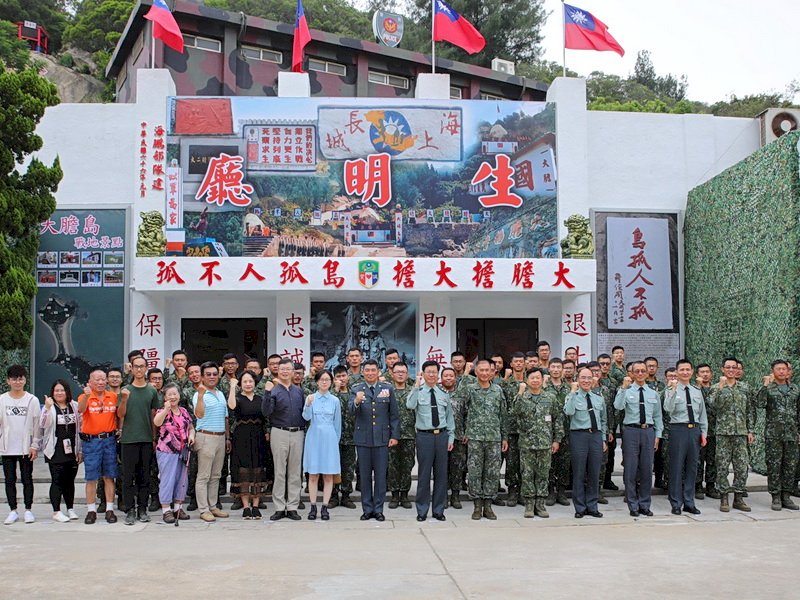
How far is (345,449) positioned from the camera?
8.24 meters

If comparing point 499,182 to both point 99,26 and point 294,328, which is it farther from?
point 99,26

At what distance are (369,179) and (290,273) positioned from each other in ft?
7.18

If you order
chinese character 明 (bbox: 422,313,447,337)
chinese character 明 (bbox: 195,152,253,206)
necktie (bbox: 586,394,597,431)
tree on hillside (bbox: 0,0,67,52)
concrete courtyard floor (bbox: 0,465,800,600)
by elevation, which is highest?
tree on hillside (bbox: 0,0,67,52)

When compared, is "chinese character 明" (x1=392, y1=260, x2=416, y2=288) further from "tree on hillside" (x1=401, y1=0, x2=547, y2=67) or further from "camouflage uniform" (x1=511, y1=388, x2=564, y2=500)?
"tree on hillside" (x1=401, y1=0, x2=547, y2=67)

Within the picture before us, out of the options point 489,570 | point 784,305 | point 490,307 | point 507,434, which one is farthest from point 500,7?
point 489,570

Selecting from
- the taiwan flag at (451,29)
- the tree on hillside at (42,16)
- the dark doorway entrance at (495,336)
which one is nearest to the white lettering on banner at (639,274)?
the dark doorway entrance at (495,336)

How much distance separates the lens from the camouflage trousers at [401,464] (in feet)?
26.6

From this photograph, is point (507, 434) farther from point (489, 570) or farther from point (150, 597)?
point (150, 597)

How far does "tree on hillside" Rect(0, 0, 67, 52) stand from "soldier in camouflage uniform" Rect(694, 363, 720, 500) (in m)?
35.7

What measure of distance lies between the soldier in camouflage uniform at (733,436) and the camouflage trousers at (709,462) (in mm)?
298

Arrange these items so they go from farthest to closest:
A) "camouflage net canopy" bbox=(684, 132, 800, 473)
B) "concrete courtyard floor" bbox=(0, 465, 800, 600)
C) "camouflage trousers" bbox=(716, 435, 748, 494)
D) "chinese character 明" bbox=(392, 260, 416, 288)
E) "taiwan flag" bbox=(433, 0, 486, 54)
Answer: "taiwan flag" bbox=(433, 0, 486, 54)
"chinese character 明" bbox=(392, 260, 416, 288)
"camouflage net canopy" bbox=(684, 132, 800, 473)
"camouflage trousers" bbox=(716, 435, 748, 494)
"concrete courtyard floor" bbox=(0, 465, 800, 600)

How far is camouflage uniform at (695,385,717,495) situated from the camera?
27.5 ft

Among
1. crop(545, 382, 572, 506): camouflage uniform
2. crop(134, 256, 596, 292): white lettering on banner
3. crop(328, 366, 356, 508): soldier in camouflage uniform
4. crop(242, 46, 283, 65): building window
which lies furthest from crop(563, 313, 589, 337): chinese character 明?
crop(242, 46, 283, 65): building window

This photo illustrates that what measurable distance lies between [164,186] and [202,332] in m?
2.43
